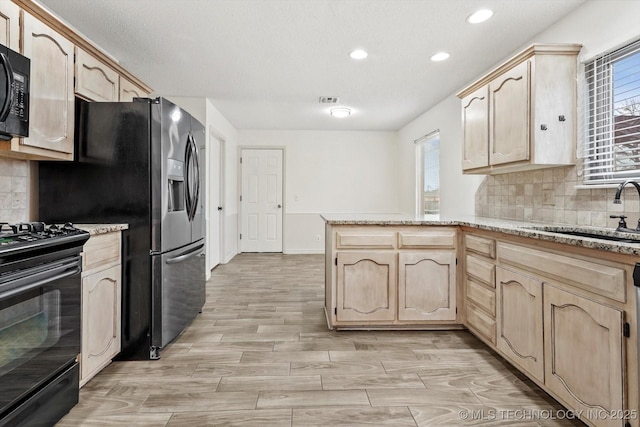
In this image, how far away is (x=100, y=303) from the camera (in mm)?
1993

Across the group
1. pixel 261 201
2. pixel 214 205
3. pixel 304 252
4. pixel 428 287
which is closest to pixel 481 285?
pixel 428 287

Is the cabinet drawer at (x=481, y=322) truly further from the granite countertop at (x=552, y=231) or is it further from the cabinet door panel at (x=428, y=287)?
the granite countertop at (x=552, y=231)

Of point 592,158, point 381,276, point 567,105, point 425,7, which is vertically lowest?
point 381,276

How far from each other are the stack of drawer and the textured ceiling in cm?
163

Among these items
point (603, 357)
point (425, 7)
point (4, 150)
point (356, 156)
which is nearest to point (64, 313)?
point (4, 150)

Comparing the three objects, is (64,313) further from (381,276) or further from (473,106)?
(473,106)

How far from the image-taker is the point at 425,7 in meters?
2.38

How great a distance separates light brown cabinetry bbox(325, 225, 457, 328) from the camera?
8.86 feet

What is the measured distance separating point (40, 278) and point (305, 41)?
8.15 feet

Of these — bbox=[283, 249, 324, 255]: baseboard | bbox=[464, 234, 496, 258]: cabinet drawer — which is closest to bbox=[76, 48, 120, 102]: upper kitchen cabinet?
bbox=[464, 234, 496, 258]: cabinet drawer

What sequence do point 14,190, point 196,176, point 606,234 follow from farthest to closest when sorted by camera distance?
1. point 196,176
2. point 14,190
3. point 606,234

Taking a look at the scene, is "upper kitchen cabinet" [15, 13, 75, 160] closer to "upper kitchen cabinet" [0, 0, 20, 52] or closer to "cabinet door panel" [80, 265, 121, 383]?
"upper kitchen cabinet" [0, 0, 20, 52]

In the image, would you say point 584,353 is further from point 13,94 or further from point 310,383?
point 13,94

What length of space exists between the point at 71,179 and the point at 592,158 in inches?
134
